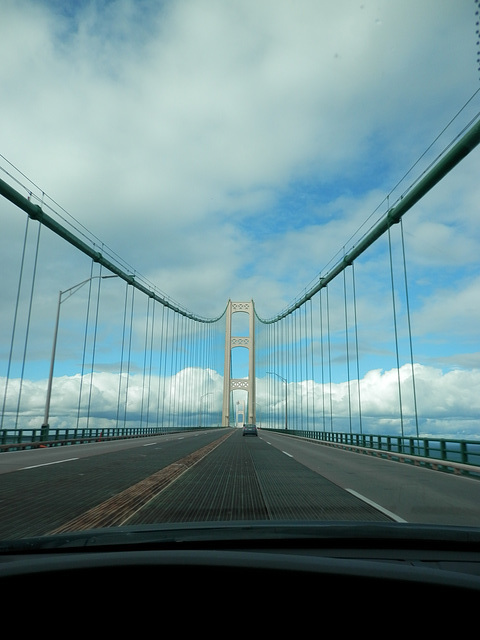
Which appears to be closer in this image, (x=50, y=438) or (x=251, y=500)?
(x=251, y=500)

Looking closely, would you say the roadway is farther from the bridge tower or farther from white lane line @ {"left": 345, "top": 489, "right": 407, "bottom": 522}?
the bridge tower

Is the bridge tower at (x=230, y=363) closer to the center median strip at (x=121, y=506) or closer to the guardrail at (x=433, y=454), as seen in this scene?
the guardrail at (x=433, y=454)

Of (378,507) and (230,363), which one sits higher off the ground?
(230,363)

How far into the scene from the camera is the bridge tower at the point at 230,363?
92.2 metres

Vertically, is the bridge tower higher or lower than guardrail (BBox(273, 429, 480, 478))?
higher

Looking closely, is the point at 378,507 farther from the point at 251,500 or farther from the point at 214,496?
the point at 214,496

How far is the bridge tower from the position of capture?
302 ft

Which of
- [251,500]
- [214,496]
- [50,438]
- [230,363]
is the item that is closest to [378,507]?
[251,500]

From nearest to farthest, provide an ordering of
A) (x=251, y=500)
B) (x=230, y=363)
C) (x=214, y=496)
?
(x=251, y=500), (x=214, y=496), (x=230, y=363)

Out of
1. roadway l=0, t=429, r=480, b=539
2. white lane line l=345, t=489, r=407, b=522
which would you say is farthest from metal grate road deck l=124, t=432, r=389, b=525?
white lane line l=345, t=489, r=407, b=522

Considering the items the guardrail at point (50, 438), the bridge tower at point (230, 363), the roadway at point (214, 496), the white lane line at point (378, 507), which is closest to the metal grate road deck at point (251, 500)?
the roadway at point (214, 496)

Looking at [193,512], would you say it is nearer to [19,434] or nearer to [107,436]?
[19,434]

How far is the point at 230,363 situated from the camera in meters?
97.6

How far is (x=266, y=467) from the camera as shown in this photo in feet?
47.4
